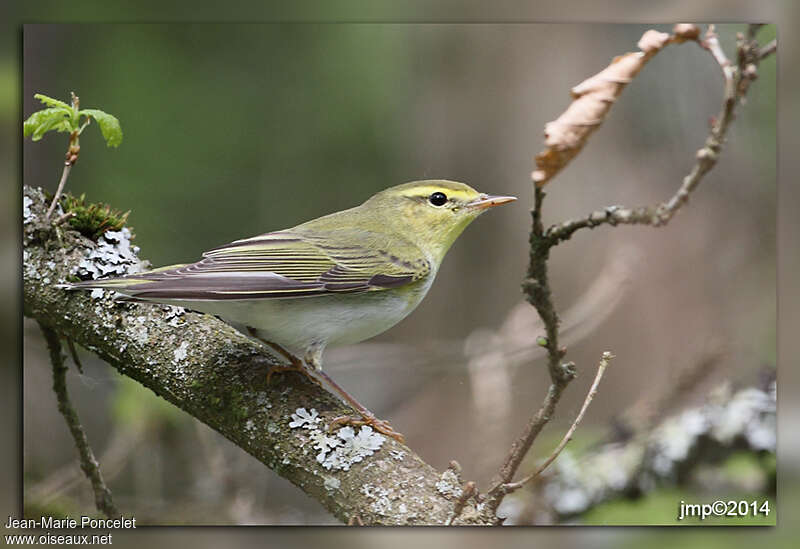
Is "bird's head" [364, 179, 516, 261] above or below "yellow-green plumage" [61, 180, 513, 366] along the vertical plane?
above

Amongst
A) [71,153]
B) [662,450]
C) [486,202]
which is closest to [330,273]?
[486,202]

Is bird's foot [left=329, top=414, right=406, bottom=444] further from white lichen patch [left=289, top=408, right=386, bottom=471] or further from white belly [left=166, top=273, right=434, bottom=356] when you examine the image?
white belly [left=166, top=273, right=434, bottom=356]

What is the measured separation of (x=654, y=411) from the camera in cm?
248

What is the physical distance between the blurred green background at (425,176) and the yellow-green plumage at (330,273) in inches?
9.9

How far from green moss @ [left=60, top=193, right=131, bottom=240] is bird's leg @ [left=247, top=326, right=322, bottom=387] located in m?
0.62

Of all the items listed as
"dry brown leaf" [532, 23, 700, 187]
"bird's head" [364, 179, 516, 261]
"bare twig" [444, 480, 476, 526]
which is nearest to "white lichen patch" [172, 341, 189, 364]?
"bird's head" [364, 179, 516, 261]

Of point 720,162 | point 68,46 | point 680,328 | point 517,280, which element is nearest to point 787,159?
point 720,162

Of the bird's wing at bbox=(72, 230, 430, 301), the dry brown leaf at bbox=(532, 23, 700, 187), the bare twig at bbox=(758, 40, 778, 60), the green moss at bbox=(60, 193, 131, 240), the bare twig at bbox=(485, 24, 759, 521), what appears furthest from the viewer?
the green moss at bbox=(60, 193, 131, 240)

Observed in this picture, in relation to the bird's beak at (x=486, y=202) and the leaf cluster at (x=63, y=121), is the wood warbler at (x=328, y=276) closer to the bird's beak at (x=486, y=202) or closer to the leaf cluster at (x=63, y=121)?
the bird's beak at (x=486, y=202)

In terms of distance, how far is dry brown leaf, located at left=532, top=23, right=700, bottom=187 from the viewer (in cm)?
192

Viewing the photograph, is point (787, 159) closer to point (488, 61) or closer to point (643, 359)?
point (643, 359)

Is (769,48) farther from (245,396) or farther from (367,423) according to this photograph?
(245,396)

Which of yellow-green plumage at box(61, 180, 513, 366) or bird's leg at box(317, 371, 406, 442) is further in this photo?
bird's leg at box(317, 371, 406, 442)

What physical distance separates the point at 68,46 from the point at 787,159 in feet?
7.79
